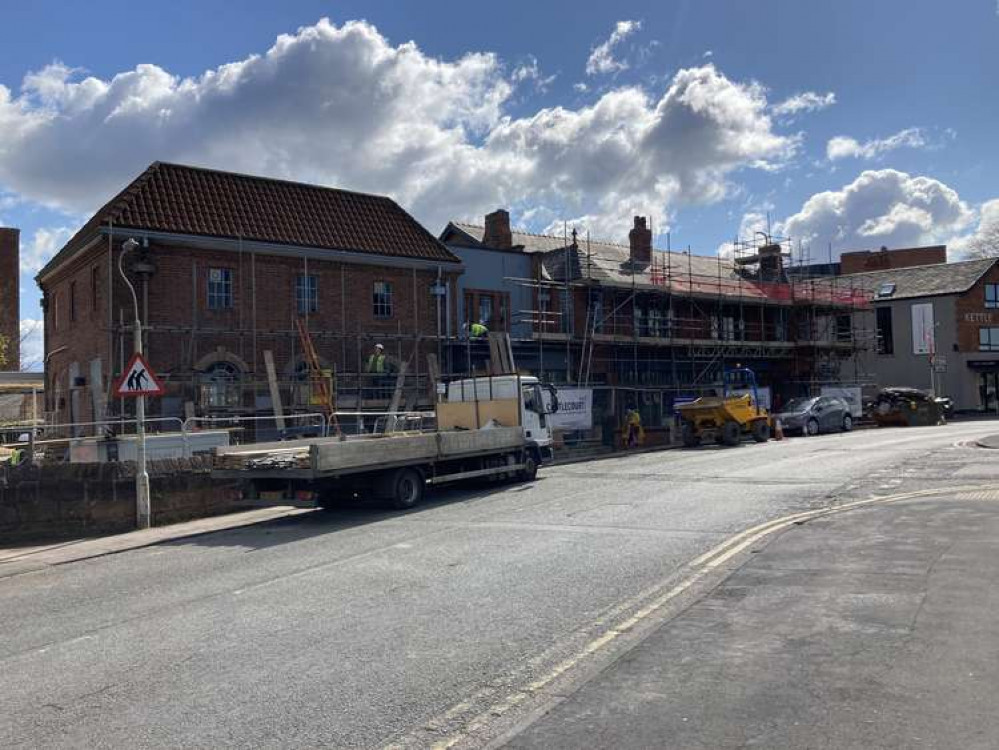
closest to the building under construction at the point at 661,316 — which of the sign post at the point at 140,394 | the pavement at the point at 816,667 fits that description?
the sign post at the point at 140,394

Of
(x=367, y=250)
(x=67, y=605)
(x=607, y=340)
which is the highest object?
(x=367, y=250)

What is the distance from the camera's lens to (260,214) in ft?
85.5

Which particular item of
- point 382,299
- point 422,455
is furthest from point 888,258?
point 422,455

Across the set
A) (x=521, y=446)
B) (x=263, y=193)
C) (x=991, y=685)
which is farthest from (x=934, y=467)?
(x=263, y=193)

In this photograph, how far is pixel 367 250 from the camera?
27516 mm

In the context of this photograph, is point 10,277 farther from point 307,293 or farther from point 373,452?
point 373,452

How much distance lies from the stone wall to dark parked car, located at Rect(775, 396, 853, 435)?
24.1 m

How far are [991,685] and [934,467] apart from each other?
49.3 feet

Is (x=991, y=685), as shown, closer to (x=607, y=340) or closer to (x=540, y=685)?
(x=540, y=685)

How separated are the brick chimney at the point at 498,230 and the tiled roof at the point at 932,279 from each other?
1232 inches

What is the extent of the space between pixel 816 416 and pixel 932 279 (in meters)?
28.0

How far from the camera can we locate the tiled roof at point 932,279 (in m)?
52.8

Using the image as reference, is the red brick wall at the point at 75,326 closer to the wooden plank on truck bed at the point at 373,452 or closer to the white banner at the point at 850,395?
the wooden plank on truck bed at the point at 373,452

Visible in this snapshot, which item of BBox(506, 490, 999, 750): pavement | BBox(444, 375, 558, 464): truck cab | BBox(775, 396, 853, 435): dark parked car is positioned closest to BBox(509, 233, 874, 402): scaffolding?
BBox(775, 396, 853, 435): dark parked car
